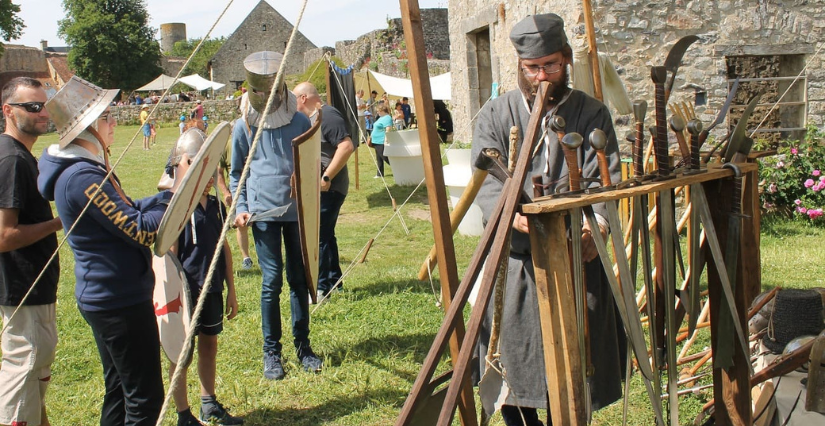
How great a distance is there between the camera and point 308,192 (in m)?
3.62

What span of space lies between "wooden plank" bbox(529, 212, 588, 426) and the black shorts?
6.20 feet

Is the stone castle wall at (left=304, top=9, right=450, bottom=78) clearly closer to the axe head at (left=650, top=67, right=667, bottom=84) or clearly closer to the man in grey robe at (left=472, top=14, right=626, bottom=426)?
the man in grey robe at (left=472, top=14, right=626, bottom=426)

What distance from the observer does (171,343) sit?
2.96 metres

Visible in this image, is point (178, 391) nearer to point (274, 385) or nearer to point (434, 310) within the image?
point (274, 385)

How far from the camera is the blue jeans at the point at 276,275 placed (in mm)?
3814

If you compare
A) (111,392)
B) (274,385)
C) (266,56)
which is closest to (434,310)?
(274,385)

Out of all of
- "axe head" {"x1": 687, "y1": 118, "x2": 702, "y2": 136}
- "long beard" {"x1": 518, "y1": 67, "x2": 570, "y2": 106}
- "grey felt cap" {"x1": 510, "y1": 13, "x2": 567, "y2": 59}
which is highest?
"grey felt cap" {"x1": 510, "y1": 13, "x2": 567, "y2": 59}

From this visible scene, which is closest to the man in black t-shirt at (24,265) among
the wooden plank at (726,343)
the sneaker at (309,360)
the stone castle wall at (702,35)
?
the sneaker at (309,360)

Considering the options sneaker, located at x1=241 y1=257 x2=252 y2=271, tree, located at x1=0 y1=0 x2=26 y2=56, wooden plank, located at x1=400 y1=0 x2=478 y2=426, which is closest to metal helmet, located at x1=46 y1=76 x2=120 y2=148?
wooden plank, located at x1=400 y1=0 x2=478 y2=426

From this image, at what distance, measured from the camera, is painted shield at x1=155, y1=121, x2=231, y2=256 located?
2383 mm

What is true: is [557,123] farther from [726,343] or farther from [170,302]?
[170,302]

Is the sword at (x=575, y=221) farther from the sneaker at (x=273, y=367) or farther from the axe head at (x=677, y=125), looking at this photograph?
the sneaker at (x=273, y=367)

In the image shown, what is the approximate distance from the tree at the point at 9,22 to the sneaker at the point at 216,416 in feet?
136

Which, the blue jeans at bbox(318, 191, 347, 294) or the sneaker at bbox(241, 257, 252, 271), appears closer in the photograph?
the blue jeans at bbox(318, 191, 347, 294)
